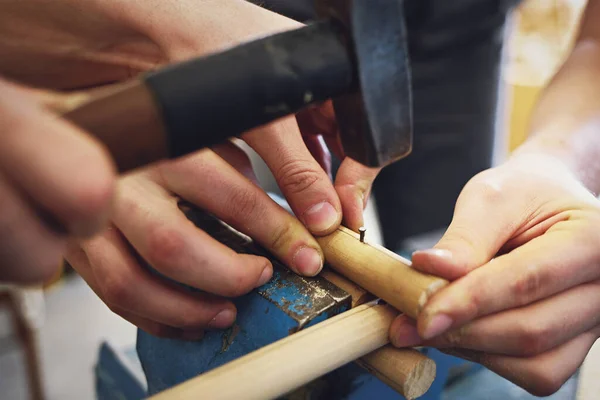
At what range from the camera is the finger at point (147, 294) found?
2.28 ft

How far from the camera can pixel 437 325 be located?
1.82 feet

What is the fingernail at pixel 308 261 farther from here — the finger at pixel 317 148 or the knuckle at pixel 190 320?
the finger at pixel 317 148

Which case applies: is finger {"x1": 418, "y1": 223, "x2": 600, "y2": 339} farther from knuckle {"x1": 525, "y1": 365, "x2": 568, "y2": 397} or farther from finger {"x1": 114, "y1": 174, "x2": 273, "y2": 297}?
finger {"x1": 114, "y1": 174, "x2": 273, "y2": 297}

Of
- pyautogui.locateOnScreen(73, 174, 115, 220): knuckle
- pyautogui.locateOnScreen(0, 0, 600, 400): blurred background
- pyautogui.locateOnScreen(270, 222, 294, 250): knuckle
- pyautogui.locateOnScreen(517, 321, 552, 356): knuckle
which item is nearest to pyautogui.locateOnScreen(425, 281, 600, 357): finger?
pyautogui.locateOnScreen(517, 321, 552, 356): knuckle

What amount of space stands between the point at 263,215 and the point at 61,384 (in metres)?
1.93

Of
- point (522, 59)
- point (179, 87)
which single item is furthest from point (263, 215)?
point (522, 59)

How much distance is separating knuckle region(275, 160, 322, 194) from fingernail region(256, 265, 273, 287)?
0.38 ft

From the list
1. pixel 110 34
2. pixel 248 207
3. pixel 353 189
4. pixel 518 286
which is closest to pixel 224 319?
pixel 248 207

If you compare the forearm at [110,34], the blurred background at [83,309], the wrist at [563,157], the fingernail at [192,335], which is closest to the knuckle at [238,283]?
the fingernail at [192,335]

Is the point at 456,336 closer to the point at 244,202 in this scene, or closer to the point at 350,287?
the point at 350,287

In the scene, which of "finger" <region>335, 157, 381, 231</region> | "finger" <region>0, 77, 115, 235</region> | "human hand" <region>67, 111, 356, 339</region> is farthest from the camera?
"finger" <region>335, 157, 381, 231</region>

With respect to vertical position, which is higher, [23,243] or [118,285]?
[23,243]

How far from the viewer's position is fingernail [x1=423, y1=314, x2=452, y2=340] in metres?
0.55

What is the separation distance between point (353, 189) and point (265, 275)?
211 mm
